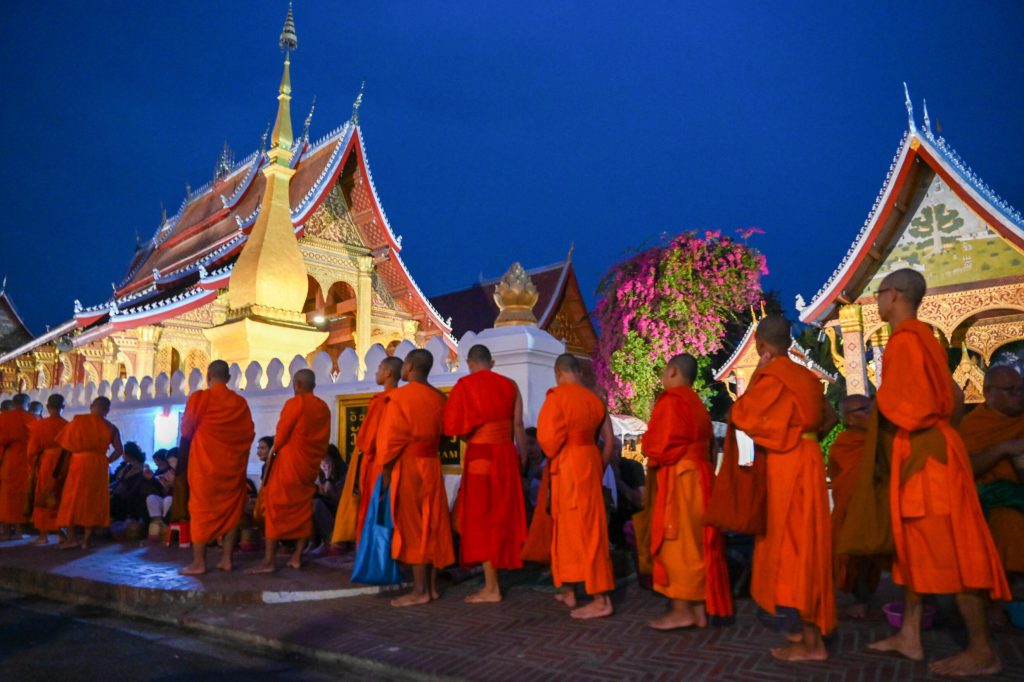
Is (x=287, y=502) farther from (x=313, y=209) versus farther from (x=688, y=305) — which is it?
(x=688, y=305)

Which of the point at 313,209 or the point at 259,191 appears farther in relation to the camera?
the point at 259,191

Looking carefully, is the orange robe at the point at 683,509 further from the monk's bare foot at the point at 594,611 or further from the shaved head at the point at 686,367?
the monk's bare foot at the point at 594,611

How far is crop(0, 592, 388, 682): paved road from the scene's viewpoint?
3291mm

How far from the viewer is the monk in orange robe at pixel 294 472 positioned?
5.33 metres

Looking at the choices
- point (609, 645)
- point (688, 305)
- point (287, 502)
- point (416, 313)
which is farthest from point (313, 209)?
point (609, 645)

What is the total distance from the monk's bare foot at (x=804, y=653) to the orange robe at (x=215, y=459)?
3996mm

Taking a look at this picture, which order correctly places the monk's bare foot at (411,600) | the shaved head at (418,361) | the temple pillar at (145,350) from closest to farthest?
1. the monk's bare foot at (411,600)
2. the shaved head at (418,361)
3. the temple pillar at (145,350)

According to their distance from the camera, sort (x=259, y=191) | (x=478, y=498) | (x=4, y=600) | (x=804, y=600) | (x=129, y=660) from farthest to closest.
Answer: (x=259, y=191), (x=4, y=600), (x=478, y=498), (x=129, y=660), (x=804, y=600)

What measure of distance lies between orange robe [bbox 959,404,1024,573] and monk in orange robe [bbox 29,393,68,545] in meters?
7.75

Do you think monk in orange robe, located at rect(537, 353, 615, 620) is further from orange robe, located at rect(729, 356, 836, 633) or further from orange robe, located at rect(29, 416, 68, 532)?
orange robe, located at rect(29, 416, 68, 532)

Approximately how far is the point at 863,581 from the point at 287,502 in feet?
12.8

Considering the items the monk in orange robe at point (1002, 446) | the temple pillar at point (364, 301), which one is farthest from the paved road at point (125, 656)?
the temple pillar at point (364, 301)

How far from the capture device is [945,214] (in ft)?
36.4

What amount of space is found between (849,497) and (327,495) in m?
4.01
